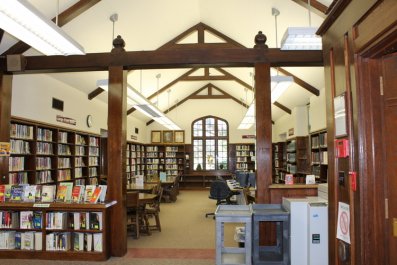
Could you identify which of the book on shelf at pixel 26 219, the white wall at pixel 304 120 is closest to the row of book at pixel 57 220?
the book on shelf at pixel 26 219

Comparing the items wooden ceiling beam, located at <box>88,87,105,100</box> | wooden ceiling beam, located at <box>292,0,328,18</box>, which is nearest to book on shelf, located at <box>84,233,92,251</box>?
wooden ceiling beam, located at <box>292,0,328,18</box>

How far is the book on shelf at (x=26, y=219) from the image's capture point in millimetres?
4738

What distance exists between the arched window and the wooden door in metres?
12.9

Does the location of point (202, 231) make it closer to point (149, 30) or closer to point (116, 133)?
point (116, 133)

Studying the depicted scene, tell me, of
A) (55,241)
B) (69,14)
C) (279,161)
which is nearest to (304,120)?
(279,161)

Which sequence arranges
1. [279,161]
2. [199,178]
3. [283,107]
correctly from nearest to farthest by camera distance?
[283,107] → [279,161] → [199,178]

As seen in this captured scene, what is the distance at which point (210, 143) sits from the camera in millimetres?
15008

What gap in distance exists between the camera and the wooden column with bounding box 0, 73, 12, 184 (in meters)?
5.22

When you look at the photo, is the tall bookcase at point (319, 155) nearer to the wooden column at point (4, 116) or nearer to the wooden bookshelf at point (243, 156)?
the wooden bookshelf at point (243, 156)

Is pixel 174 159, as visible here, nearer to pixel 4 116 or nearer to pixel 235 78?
pixel 235 78

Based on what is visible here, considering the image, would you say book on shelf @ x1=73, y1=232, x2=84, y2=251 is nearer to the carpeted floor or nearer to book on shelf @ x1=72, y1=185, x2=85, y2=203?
the carpeted floor

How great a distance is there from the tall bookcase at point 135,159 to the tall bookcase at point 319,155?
6.30 metres

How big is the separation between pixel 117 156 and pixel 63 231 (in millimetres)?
1268

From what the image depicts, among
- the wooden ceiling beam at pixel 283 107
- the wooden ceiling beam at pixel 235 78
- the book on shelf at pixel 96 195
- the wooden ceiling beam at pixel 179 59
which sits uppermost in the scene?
the wooden ceiling beam at pixel 235 78
